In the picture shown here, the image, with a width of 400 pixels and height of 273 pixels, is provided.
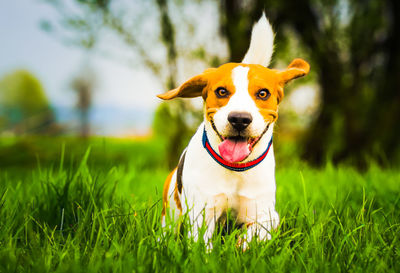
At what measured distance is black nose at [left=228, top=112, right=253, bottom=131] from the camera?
5.75ft

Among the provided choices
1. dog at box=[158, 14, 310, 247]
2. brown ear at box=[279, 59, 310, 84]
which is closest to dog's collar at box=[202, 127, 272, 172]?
dog at box=[158, 14, 310, 247]

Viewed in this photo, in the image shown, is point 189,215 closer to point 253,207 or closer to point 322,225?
point 253,207

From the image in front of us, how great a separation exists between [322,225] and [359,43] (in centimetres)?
605

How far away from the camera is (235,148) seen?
1.85 m

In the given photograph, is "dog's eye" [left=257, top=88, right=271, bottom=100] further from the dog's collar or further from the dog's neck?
the dog's collar

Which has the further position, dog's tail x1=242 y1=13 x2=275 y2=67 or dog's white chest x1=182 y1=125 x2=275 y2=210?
dog's tail x1=242 y1=13 x2=275 y2=67

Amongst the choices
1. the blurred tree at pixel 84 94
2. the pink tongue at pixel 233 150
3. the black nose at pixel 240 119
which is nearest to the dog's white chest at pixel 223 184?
the pink tongue at pixel 233 150

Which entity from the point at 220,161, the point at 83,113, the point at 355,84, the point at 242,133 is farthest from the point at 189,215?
the point at 83,113

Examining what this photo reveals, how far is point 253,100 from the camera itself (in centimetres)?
190

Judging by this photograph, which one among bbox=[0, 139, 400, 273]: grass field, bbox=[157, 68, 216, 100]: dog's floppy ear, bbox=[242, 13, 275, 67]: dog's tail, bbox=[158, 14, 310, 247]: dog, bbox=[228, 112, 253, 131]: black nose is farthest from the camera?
bbox=[242, 13, 275, 67]: dog's tail

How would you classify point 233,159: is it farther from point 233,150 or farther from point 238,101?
point 238,101

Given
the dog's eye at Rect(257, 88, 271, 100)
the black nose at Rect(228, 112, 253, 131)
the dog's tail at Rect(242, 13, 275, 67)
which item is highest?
the dog's tail at Rect(242, 13, 275, 67)

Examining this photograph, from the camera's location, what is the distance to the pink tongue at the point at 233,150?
1838 millimetres

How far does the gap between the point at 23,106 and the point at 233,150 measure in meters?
18.5
